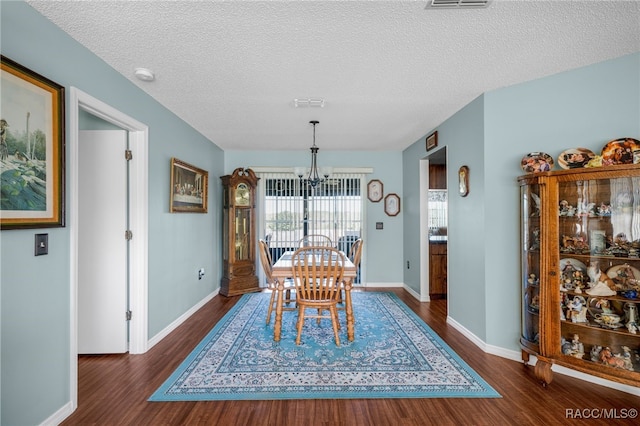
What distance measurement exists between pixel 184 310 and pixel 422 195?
12.0ft

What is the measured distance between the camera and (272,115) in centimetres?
337

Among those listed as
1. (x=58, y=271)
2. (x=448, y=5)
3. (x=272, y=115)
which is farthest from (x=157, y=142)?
(x=448, y=5)

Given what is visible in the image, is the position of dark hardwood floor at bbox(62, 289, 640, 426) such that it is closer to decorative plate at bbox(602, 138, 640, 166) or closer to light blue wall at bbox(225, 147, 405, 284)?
decorative plate at bbox(602, 138, 640, 166)

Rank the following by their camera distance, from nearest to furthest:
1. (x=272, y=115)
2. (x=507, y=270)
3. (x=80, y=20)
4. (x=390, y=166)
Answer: (x=80, y=20) → (x=507, y=270) → (x=272, y=115) → (x=390, y=166)

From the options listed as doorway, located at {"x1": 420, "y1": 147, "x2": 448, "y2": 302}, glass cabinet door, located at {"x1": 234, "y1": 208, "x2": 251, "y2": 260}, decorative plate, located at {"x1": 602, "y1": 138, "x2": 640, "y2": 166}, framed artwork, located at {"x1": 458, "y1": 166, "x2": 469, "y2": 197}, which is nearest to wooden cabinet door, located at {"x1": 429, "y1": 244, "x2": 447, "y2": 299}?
doorway, located at {"x1": 420, "y1": 147, "x2": 448, "y2": 302}

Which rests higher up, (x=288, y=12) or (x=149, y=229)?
(x=288, y=12)

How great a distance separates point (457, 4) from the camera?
1.61 meters

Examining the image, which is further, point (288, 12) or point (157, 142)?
point (157, 142)

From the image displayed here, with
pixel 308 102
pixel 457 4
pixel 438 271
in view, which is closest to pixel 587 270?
pixel 457 4

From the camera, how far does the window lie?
17.5 ft

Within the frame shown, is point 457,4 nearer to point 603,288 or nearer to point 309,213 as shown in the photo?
point 603,288

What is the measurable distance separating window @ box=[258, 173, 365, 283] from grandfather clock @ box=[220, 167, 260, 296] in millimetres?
468

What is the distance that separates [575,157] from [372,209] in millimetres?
3201

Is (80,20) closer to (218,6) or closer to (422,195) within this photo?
(218,6)
